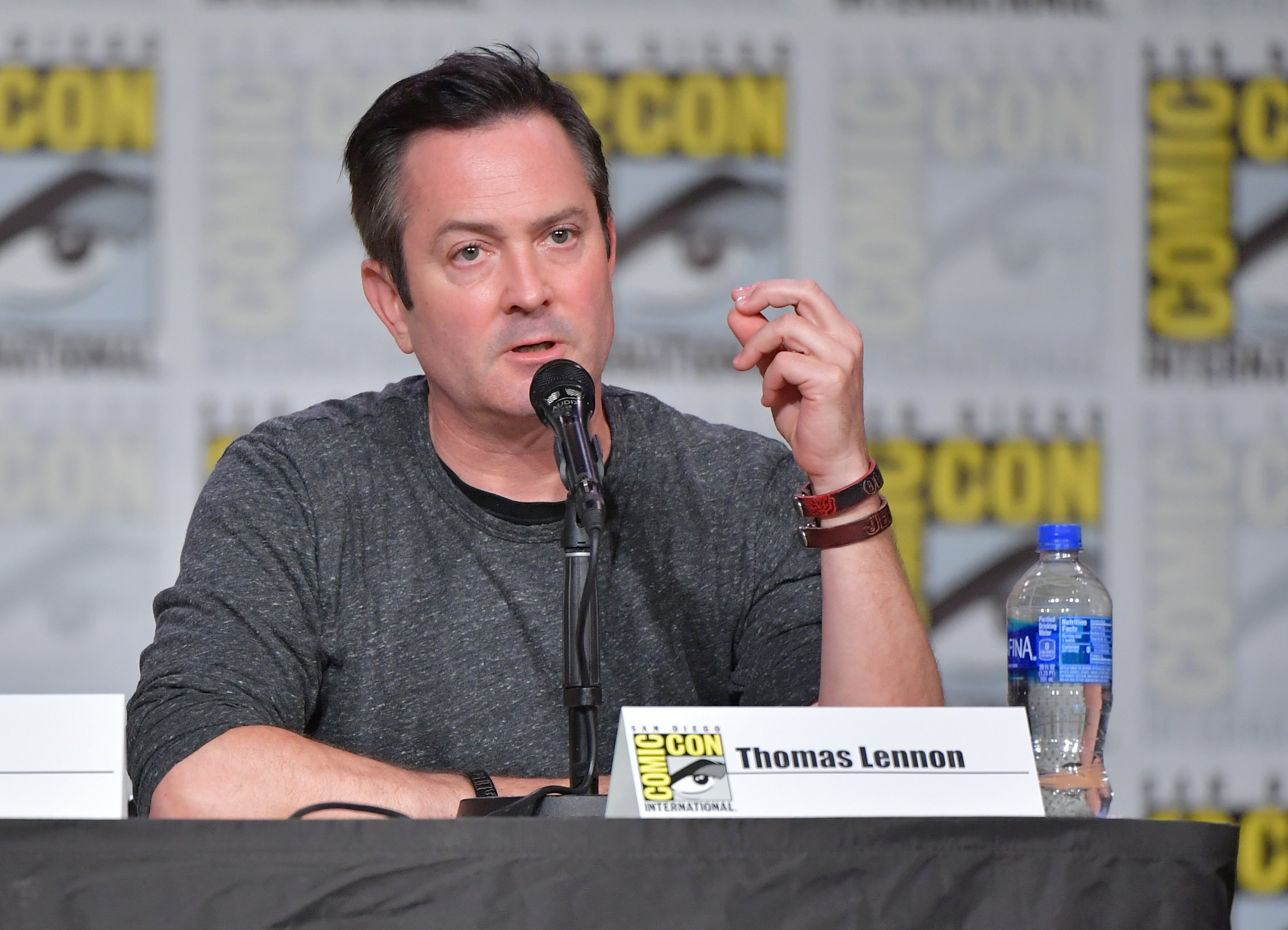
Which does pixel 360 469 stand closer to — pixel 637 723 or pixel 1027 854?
pixel 637 723

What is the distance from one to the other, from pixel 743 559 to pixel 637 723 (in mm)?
827

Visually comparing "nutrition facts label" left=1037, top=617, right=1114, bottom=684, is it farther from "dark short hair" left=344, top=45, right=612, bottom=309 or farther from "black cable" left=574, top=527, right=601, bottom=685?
"dark short hair" left=344, top=45, right=612, bottom=309

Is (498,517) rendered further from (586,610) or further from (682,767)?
(682,767)

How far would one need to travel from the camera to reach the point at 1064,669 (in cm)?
138

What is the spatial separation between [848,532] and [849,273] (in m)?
1.33

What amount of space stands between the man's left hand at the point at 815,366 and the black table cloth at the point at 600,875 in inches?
24.6

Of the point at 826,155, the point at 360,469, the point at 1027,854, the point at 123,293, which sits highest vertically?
the point at 826,155

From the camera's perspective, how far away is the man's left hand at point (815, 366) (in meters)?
1.55

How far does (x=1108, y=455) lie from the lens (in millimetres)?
2869

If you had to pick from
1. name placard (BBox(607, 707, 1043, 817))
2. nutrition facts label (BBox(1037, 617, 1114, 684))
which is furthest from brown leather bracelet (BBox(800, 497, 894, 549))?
name placard (BBox(607, 707, 1043, 817))

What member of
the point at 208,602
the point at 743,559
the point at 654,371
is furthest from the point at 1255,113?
the point at 208,602

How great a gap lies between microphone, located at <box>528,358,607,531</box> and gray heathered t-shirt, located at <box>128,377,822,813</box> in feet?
1.36

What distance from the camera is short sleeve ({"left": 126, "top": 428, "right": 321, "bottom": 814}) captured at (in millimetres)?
1435

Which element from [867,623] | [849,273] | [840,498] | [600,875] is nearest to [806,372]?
[840,498]
